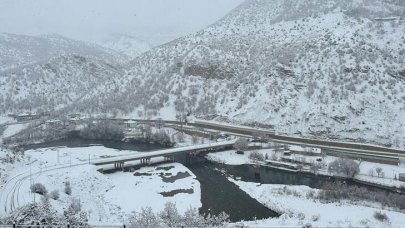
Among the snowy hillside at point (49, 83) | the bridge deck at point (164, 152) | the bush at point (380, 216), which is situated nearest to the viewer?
the bush at point (380, 216)

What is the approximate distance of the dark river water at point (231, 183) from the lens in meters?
38.6

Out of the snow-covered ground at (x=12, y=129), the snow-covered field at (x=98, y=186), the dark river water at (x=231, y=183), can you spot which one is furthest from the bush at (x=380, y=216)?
the snow-covered ground at (x=12, y=129)

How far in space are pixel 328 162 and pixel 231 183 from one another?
52.8 feet

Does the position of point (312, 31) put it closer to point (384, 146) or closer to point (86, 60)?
point (384, 146)

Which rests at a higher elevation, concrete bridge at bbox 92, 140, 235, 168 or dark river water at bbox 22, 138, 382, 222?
concrete bridge at bbox 92, 140, 235, 168

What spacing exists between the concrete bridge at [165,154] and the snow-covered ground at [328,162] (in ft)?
5.71

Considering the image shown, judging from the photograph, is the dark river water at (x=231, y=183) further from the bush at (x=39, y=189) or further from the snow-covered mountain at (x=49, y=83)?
the snow-covered mountain at (x=49, y=83)

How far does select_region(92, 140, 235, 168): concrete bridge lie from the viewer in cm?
5466

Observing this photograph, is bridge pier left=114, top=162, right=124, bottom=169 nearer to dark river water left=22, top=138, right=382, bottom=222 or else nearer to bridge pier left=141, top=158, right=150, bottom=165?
bridge pier left=141, top=158, right=150, bottom=165

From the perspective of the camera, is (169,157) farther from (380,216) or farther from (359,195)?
(380,216)

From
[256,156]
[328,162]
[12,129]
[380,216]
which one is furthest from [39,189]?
[12,129]

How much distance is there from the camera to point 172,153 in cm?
5897

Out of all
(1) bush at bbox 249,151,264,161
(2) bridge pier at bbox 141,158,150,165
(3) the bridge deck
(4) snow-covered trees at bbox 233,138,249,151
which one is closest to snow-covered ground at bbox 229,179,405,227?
(1) bush at bbox 249,151,264,161

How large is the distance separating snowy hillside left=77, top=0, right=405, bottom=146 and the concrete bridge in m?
14.4
